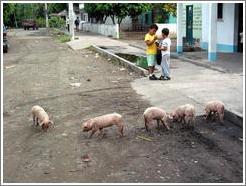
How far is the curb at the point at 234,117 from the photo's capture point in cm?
850

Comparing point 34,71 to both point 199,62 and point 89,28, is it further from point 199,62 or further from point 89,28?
point 89,28

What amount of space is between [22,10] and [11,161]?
88.0m

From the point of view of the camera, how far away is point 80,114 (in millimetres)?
9703

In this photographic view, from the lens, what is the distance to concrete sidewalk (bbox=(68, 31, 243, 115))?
412 inches

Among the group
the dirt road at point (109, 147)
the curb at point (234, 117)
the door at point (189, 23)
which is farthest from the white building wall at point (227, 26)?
the curb at point (234, 117)

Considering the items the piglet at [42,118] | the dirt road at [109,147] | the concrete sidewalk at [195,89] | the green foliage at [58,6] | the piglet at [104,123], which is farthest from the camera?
the green foliage at [58,6]

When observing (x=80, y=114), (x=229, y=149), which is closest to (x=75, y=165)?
(x=229, y=149)

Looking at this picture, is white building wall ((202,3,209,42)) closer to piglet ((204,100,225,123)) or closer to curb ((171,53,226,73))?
curb ((171,53,226,73))

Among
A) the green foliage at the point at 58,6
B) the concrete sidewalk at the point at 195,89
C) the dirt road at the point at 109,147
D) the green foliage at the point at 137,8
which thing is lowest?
the dirt road at the point at 109,147

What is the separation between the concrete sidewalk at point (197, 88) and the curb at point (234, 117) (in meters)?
0.15

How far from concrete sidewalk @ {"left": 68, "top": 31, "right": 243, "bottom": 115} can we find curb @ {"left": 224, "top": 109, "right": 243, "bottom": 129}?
0.15m

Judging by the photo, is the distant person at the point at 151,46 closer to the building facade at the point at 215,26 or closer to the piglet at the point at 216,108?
the building facade at the point at 215,26

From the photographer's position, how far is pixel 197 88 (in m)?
12.3

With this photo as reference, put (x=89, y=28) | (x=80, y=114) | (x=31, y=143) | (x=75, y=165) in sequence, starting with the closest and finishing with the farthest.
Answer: (x=75, y=165), (x=31, y=143), (x=80, y=114), (x=89, y=28)
